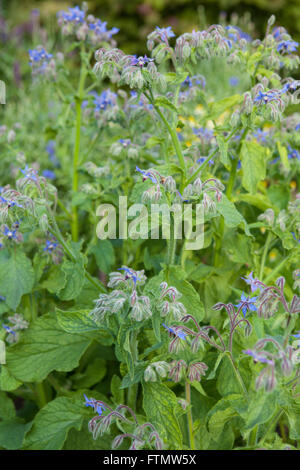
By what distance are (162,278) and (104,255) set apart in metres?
0.42

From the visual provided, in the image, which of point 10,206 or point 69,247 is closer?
point 10,206

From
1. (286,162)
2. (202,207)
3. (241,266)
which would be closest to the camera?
(202,207)

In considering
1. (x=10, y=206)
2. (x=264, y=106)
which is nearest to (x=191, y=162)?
(x=264, y=106)

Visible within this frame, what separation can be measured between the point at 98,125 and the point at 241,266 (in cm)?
79

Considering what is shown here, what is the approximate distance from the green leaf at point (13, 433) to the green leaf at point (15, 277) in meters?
0.45

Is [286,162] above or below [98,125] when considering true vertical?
below

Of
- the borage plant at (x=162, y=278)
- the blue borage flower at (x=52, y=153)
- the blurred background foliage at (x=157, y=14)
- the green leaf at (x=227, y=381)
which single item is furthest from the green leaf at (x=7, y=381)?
the blurred background foliage at (x=157, y=14)

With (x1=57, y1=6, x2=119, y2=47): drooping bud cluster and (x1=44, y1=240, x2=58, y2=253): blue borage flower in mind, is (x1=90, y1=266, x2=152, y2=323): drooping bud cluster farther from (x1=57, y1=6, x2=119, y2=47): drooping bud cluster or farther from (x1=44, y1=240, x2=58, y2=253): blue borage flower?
(x1=57, y1=6, x2=119, y2=47): drooping bud cluster

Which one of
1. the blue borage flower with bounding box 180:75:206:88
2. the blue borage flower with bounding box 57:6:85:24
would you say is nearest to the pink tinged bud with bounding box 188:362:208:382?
the blue borage flower with bounding box 180:75:206:88

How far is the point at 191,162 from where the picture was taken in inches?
67.8

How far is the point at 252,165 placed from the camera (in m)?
1.72

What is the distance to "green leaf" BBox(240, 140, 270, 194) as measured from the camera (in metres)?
1.70

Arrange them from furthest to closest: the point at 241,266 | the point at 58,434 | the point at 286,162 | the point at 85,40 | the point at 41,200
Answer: the point at 85,40 < the point at 241,266 < the point at 286,162 < the point at 58,434 < the point at 41,200
